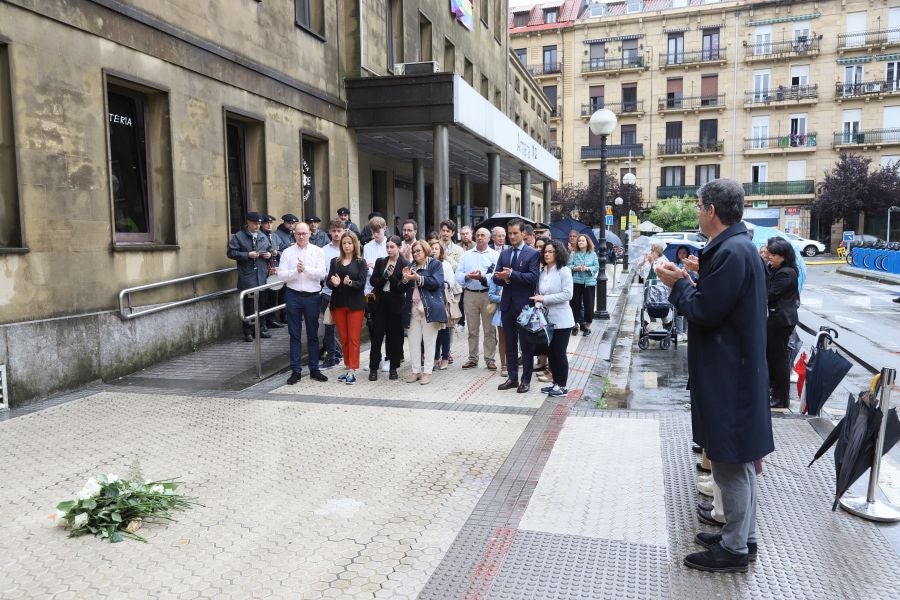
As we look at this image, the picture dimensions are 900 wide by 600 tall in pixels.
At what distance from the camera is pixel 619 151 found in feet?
193

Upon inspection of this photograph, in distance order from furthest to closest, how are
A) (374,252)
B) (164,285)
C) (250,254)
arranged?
(250,254), (164,285), (374,252)

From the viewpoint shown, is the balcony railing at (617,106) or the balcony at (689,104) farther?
the balcony railing at (617,106)

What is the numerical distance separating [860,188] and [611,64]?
868 inches

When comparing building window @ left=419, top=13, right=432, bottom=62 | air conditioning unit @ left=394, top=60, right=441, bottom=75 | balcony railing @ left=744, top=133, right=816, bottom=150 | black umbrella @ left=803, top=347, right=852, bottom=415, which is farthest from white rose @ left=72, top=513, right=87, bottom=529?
balcony railing @ left=744, top=133, right=816, bottom=150

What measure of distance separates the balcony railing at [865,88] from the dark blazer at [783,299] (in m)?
55.4

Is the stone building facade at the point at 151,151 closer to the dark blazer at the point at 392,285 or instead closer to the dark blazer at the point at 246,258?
the dark blazer at the point at 246,258

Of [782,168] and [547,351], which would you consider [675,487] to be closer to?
[547,351]

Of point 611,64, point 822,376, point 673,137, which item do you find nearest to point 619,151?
point 673,137

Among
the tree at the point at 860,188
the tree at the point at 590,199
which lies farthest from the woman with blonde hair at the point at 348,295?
the tree at the point at 860,188

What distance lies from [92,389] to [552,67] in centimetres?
5926

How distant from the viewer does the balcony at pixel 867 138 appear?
5266cm

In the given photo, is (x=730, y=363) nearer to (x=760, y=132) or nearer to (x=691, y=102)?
(x=760, y=132)

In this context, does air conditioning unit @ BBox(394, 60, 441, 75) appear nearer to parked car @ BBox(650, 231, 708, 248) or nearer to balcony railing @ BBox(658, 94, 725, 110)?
parked car @ BBox(650, 231, 708, 248)

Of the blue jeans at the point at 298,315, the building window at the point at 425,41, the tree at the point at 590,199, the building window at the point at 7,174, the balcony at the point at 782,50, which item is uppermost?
the balcony at the point at 782,50
